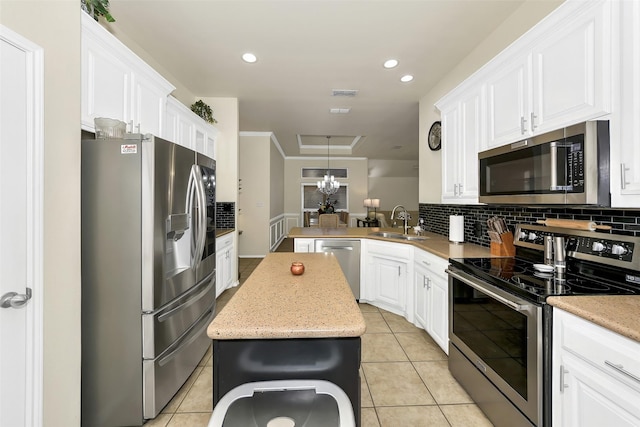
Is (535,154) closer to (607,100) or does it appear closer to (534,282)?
(607,100)

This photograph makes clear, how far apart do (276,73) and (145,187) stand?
2.25 meters

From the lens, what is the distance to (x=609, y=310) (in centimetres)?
102

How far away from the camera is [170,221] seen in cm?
170

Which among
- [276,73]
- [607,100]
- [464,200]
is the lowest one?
[464,200]

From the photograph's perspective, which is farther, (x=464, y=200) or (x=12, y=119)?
(x=464, y=200)

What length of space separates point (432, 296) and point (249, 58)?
9.70 feet

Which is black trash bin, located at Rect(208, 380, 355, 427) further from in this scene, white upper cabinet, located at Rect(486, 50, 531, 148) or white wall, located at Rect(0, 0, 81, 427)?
white upper cabinet, located at Rect(486, 50, 531, 148)

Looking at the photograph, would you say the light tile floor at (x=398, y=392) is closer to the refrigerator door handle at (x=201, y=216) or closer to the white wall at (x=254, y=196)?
the refrigerator door handle at (x=201, y=216)

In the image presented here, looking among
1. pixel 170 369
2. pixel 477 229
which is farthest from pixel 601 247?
pixel 170 369

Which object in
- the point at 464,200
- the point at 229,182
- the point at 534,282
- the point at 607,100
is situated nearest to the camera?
the point at 607,100

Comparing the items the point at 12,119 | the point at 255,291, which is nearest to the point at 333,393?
the point at 255,291

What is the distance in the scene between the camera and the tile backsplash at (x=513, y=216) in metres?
1.37

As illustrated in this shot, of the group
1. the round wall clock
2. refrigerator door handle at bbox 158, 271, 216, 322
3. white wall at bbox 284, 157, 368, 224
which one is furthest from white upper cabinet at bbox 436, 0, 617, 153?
white wall at bbox 284, 157, 368, 224

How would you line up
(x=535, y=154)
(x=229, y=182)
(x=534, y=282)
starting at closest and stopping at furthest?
(x=534, y=282) → (x=535, y=154) → (x=229, y=182)
